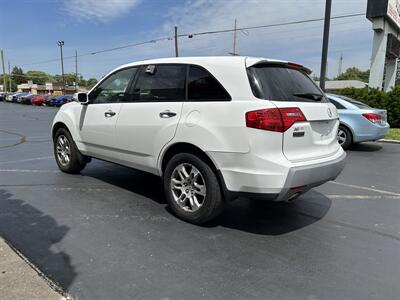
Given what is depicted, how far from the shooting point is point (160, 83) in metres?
4.54

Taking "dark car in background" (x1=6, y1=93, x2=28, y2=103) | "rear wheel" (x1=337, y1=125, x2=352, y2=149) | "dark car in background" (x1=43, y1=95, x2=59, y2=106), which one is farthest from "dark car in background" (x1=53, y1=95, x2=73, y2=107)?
"rear wheel" (x1=337, y1=125, x2=352, y2=149)

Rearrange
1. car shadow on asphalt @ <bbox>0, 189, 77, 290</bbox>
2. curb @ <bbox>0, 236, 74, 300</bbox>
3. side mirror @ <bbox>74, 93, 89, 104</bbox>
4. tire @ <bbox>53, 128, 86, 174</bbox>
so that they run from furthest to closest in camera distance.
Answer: tire @ <bbox>53, 128, 86, 174</bbox> → side mirror @ <bbox>74, 93, 89, 104</bbox> → car shadow on asphalt @ <bbox>0, 189, 77, 290</bbox> → curb @ <bbox>0, 236, 74, 300</bbox>

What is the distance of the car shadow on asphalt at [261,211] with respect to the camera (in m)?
4.17

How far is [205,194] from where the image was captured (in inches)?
156

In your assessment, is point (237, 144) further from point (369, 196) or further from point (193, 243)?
point (369, 196)

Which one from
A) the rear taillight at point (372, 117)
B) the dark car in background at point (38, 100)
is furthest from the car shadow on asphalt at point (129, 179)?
the dark car in background at point (38, 100)

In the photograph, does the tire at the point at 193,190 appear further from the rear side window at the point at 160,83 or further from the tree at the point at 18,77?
the tree at the point at 18,77

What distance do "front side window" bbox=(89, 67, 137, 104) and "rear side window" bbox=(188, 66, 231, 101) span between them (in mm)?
1164

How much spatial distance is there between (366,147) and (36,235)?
923cm

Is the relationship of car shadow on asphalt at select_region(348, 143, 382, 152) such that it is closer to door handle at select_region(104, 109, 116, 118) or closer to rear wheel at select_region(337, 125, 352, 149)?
rear wheel at select_region(337, 125, 352, 149)

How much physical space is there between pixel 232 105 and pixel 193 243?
1.44m

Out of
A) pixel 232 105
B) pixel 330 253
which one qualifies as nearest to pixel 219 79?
pixel 232 105

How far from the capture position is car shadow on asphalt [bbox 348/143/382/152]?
9.91m

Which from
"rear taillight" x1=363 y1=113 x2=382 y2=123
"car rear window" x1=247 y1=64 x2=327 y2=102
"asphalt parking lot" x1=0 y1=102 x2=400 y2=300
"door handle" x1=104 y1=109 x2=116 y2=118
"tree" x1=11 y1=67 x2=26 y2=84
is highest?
"tree" x1=11 y1=67 x2=26 y2=84
